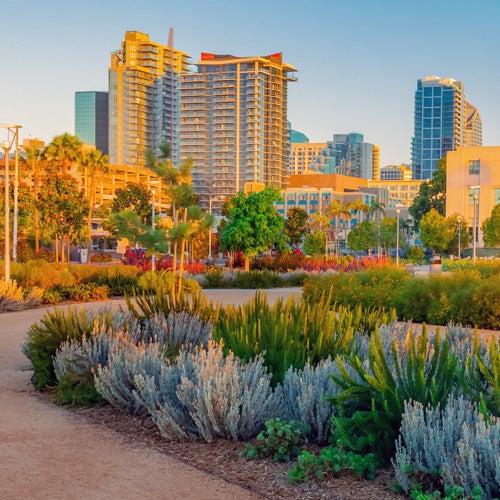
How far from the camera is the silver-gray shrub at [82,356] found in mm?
8664

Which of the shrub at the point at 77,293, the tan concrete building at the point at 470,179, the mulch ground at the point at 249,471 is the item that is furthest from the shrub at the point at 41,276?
the tan concrete building at the point at 470,179

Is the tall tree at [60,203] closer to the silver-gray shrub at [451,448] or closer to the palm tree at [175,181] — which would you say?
the palm tree at [175,181]

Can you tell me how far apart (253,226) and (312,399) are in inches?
1245

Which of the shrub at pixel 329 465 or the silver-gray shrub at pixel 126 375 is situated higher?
the silver-gray shrub at pixel 126 375

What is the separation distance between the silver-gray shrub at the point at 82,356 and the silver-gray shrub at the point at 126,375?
68 cm

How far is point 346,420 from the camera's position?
5812 mm

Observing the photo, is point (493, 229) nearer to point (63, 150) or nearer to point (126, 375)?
point (63, 150)

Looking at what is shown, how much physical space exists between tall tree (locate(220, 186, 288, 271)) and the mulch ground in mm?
29877

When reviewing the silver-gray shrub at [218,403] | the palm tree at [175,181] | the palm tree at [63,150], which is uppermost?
the palm tree at [63,150]

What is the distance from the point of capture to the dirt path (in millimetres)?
5430

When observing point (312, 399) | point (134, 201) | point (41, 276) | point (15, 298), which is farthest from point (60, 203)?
point (312, 399)

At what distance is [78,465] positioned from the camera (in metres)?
6.07

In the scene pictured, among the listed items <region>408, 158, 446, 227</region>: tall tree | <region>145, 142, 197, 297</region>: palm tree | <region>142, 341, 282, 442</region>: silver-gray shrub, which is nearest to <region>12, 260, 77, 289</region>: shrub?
<region>145, 142, 197, 297</region>: palm tree

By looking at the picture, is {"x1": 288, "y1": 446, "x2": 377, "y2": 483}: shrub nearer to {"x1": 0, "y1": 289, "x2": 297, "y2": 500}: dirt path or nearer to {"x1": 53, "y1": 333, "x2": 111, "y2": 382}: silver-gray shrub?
{"x1": 0, "y1": 289, "x2": 297, "y2": 500}: dirt path
